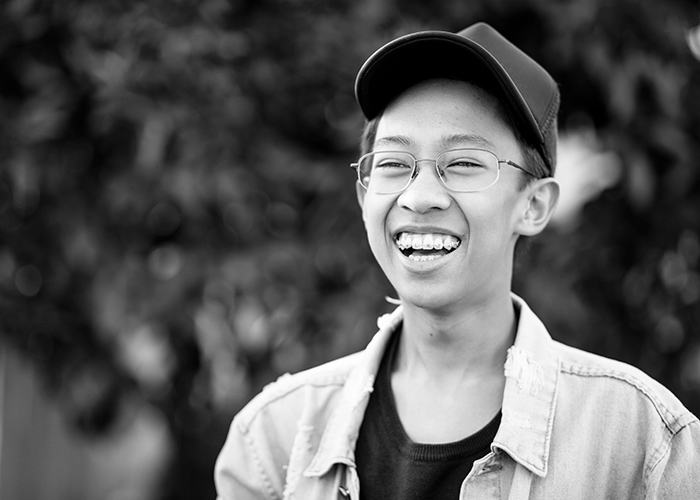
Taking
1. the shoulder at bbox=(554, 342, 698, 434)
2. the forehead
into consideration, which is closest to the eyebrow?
the forehead

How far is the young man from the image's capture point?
4.46 feet

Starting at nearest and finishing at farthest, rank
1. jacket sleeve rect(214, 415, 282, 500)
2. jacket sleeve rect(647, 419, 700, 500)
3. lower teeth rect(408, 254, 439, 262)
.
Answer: jacket sleeve rect(647, 419, 700, 500) < lower teeth rect(408, 254, 439, 262) < jacket sleeve rect(214, 415, 282, 500)

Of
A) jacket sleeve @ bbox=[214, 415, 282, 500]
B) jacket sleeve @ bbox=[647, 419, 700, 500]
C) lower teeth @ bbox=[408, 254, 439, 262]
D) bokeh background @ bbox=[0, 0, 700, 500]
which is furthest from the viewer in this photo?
bokeh background @ bbox=[0, 0, 700, 500]

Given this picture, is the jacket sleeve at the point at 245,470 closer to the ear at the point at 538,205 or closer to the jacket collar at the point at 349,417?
the jacket collar at the point at 349,417

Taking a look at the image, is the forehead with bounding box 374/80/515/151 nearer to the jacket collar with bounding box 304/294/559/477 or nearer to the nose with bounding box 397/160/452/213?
the nose with bounding box 397/160/452/213

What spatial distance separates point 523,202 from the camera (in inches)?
58.6

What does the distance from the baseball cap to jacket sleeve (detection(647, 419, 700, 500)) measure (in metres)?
0.51

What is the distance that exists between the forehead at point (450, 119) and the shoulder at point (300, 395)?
17.7 inches

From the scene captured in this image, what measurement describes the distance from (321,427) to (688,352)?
1.35m

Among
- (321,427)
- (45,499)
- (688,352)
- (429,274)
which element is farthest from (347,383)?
(45,499)

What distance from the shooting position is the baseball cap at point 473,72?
1.38 metres

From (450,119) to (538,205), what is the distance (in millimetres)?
252

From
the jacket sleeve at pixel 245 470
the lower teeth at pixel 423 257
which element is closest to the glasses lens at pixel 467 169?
the lower teeth at pixel 423 257

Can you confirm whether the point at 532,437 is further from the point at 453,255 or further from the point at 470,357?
the point at 453,255
